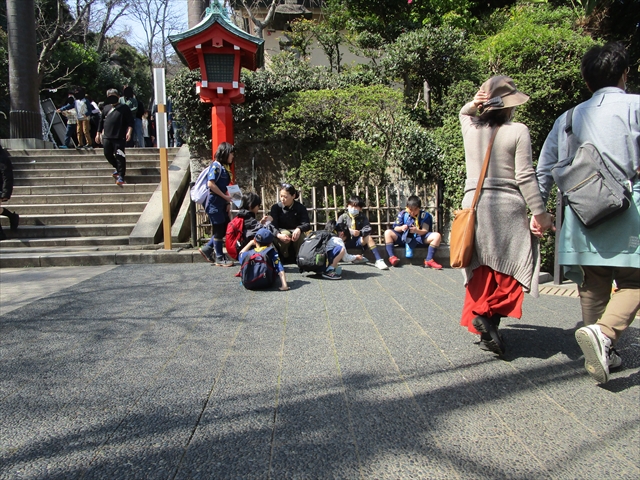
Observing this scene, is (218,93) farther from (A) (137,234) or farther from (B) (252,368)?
(B) (252,368)

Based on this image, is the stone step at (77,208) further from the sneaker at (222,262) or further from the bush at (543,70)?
the bush at (543,70)

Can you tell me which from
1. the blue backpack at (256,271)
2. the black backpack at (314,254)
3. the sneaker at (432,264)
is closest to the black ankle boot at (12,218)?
the blue backpack at (256,271)

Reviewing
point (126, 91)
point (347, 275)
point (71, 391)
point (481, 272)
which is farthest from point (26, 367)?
point (126, 91)

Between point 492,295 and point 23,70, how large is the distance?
14.6 m

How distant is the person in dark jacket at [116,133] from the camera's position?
939 cm

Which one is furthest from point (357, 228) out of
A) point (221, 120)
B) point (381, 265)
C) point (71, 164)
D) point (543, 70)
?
point (71, 164)

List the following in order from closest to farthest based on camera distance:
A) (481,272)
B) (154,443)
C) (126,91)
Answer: (154,443), (481,272), (126,91)

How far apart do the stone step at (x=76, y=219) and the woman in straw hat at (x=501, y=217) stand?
7.34 meters

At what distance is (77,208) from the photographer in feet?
30.7

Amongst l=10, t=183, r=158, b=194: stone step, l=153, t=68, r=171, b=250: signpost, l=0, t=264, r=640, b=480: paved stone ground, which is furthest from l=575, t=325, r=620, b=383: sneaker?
l=10, t=183, r=158, b=194: stone step

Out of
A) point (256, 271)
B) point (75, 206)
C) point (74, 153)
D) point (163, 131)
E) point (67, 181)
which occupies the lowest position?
Result: point (256, 271)

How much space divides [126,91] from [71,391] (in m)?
11.8

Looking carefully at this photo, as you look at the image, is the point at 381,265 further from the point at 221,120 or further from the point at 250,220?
the point at 221,120

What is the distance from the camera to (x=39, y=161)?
1148 cm
